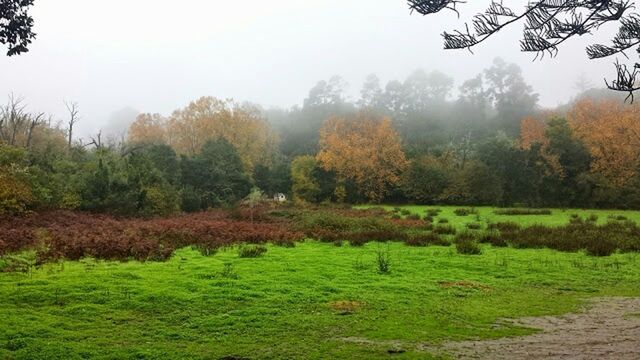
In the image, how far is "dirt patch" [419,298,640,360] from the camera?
19.6 feet

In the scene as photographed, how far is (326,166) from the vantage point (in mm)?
48062

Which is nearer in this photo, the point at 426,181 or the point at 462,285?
the point at 462,285

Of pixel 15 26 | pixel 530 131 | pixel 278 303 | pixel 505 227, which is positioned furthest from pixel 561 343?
pixel 530 131

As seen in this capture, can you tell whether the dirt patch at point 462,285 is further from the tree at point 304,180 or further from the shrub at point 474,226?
the tree at point 304,180

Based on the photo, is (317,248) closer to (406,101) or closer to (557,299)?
(557,299)

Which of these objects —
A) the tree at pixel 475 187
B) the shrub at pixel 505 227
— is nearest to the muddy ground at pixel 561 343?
the shrub at pixel 505 227

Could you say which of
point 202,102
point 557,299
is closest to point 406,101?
point 202,102

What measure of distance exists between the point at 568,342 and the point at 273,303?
4.55 metres

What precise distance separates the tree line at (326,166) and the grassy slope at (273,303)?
50.9ft

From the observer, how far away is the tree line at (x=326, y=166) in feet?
93.2

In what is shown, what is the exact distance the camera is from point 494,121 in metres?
79.0

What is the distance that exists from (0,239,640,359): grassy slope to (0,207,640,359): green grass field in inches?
0.9

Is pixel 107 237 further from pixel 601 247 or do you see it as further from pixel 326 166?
pixel 326 166

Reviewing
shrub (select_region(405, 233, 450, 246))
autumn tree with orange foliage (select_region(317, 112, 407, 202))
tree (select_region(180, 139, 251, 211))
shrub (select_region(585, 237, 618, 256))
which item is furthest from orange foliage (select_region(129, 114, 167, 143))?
shrub (select_region(585, 237, 618, 256))
